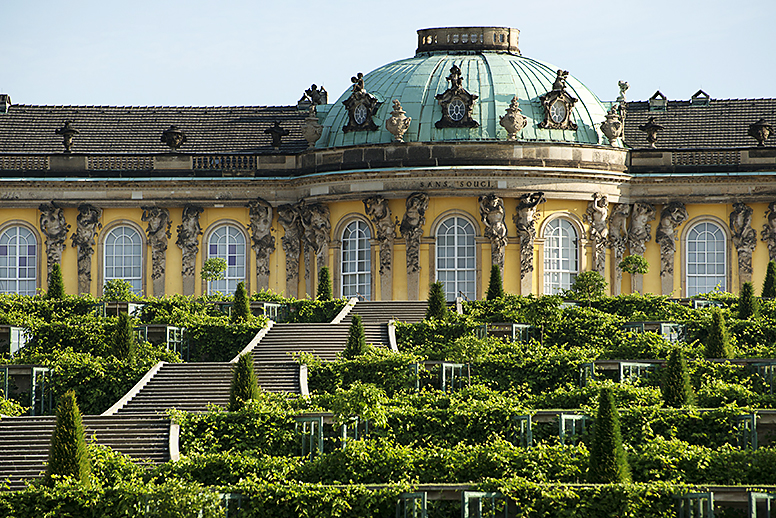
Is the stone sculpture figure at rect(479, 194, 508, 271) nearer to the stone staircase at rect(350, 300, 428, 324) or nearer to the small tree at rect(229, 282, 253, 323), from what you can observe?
the stone staircase at rect(350, 300, 428, 324)

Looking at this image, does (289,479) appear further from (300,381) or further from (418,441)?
(300,381)

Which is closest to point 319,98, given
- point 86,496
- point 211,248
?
point 211,248

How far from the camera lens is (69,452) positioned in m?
32.6

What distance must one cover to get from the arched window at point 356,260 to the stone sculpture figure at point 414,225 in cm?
181

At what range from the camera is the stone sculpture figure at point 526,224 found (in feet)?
194

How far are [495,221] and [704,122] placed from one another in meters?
12.3

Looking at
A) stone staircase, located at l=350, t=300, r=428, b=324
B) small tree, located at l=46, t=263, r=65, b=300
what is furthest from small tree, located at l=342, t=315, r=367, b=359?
small tree, located at l=46, t=263, r=65, b=300

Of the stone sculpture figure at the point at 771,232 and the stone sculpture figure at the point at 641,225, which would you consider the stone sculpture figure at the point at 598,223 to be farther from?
the stone sculpture figure at the point at 771,232

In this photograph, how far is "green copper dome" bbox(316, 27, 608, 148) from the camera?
6053 centimetres

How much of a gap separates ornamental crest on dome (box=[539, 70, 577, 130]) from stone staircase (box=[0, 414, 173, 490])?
2701 centimetres

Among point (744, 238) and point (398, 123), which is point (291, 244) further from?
point (744, 238)

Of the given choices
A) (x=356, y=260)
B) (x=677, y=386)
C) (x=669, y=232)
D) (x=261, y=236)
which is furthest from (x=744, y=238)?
(x=677, y=386)

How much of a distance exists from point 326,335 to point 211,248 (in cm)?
1649

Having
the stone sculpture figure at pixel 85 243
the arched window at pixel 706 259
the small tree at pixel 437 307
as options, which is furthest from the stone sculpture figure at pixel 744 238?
the stone sculpture figure at pixel 85 243
